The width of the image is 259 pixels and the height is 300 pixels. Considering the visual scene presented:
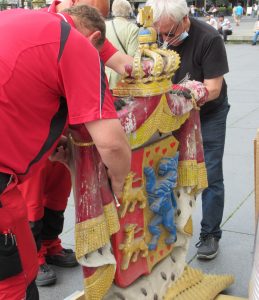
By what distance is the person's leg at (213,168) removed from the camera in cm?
342

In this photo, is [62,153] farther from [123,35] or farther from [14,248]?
[123,35]

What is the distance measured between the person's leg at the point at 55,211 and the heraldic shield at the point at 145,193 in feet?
2.65

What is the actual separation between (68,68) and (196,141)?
1299 millimetres

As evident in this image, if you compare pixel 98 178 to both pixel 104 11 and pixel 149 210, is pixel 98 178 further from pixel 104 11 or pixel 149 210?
pixel 104 11

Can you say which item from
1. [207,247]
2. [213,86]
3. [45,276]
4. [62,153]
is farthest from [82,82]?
[207,247]

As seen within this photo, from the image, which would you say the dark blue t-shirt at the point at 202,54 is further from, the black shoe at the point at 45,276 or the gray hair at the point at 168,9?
the black shoe at the point at 45,276

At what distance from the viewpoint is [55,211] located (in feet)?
11.1

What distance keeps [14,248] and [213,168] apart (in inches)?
73.0

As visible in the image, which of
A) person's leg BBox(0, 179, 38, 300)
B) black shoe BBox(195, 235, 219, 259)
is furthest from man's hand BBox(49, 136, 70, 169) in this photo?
black shoe BBox(195, 235, 219, 259)

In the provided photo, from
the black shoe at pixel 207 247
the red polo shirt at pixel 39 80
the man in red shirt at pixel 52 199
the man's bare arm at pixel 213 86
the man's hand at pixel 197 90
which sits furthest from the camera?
the black shoe at pixel 207 247

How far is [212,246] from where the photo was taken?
360cm

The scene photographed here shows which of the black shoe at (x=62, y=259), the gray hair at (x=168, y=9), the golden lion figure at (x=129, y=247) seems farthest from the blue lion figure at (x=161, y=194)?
the black shoe at (x=62, y=259)

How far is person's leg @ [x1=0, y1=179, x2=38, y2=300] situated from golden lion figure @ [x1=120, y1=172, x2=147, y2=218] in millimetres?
510

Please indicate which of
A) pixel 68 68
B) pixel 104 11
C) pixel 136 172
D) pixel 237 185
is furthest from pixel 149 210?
pixel 237 185
